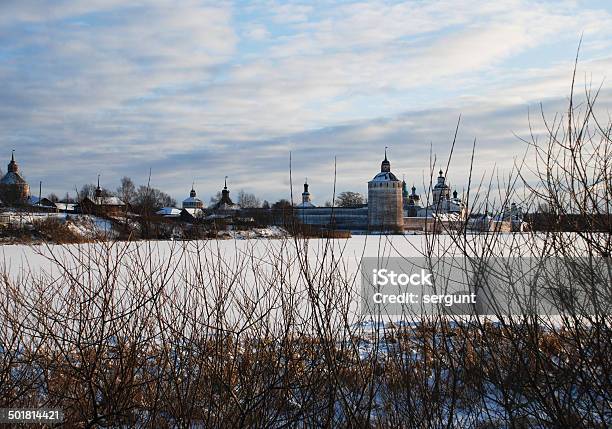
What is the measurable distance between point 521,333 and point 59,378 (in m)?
2.98

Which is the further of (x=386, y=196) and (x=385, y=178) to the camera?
(x=385, y=178)

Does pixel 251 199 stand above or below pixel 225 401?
above

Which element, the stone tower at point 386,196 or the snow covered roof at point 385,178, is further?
the snow covered roof at point 385,178

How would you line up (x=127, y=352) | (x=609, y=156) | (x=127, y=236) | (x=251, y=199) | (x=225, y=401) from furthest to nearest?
(x=251, y=199)
(x=127, y=236)
(x=127, y=352)
(x=225, y=401)
(x=609, y=156)

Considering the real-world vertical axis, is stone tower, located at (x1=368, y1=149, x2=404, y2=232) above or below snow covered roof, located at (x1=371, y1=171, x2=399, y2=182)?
below

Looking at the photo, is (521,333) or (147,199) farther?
(147,199)

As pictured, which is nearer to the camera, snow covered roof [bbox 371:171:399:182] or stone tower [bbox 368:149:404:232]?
stone tower [bbox 368:149:404:232]

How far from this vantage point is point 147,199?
4.43 meters

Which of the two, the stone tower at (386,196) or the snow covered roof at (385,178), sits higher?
the snow covered roof at (385,178)

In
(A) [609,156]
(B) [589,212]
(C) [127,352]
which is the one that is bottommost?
(C) [127,352]

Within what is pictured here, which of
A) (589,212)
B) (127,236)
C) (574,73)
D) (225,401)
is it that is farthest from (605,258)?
(127,236)

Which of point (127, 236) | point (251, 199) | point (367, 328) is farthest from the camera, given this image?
point (251, 199)

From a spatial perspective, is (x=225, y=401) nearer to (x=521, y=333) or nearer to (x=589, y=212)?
(x=521, y=333)

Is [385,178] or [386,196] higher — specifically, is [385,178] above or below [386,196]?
above
